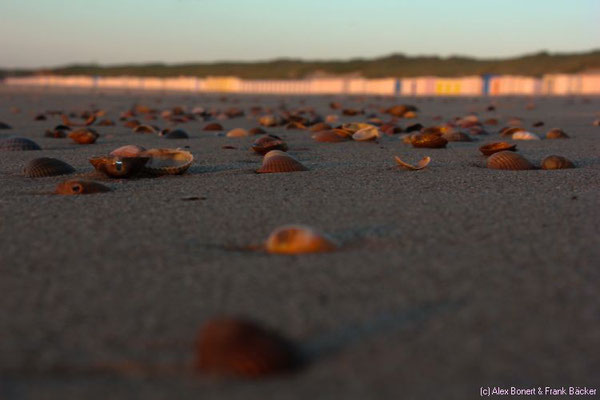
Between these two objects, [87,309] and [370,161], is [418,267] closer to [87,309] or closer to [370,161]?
[87,309]

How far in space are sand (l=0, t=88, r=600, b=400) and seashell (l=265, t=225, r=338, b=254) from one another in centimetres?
5

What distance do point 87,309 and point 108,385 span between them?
0.36m

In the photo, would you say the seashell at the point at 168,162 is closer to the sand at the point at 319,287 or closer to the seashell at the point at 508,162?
the sand at the point at 319,287

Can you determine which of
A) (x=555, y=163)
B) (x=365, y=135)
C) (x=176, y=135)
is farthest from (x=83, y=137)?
(x=555, y=163)

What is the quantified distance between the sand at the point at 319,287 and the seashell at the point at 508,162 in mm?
567

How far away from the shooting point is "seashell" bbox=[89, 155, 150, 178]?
10.6 feet

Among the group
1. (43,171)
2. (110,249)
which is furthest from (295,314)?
(43,171)

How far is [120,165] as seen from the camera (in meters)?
3.24

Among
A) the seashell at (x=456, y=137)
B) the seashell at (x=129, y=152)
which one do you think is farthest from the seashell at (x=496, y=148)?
the seashell at (x=129, y=152)

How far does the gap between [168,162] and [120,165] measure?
1.12ft

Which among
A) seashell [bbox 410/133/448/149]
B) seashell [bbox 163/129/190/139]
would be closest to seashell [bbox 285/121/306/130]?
seashell [bbox 163/129/190/139]

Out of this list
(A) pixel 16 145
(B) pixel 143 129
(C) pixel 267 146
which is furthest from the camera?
(B) pixel 143 129

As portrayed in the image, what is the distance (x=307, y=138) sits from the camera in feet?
19.0

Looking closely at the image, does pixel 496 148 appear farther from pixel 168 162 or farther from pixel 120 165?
pixel 120 165
